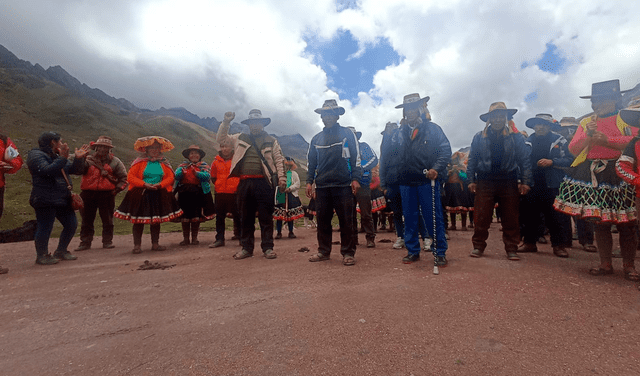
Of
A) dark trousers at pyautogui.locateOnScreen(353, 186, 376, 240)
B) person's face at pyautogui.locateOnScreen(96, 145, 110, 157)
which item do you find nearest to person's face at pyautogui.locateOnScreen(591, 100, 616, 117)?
dark trousers at pyautogui.locateOnScreen(353, 186, 376, 240)

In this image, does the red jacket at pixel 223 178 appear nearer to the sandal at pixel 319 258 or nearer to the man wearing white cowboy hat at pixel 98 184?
the man wearing white cowboy hat at pixel 98 184

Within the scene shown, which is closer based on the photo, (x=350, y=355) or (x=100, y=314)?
(x=350, y=355)

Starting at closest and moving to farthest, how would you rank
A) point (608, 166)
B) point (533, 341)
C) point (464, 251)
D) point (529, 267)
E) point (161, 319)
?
point (533, 341) → point (161, 319) → point (608, 166) → point (529, 267) → point (464, 251)

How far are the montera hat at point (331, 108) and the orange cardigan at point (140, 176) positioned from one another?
353 centimetres

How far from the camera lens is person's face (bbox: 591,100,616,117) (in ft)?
12.7

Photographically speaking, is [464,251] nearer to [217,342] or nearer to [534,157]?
[534,157]

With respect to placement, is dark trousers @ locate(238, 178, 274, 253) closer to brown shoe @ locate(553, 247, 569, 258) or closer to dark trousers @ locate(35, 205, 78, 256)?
dark trousers @ locate(35, 205, 78, 256)

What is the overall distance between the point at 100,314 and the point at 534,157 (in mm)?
6801

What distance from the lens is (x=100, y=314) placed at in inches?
116

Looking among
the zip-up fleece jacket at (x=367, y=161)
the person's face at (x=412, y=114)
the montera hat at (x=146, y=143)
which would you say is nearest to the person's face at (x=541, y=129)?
the person's face at (x=412, y=114)

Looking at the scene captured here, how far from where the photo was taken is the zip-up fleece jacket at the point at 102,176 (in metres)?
6.85

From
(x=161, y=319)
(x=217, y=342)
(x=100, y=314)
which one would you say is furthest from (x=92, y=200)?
(x=217, y=342)

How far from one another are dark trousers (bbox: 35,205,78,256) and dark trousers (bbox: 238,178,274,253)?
3.04m

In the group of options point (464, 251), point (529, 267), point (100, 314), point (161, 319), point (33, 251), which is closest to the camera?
point (161, 319)
